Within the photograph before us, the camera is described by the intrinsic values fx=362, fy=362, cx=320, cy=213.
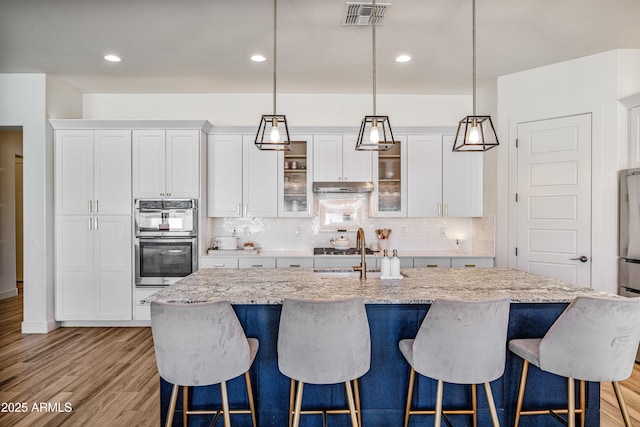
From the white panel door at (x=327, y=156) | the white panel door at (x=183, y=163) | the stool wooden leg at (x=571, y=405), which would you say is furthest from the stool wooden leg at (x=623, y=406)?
the white panel door at (x=183, y=163)

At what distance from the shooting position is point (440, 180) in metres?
4.61

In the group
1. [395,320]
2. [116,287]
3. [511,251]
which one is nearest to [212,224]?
[116,287]

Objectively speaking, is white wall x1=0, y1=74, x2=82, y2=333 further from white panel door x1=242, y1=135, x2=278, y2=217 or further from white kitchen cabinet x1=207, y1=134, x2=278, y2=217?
white panel door x1=242, y1=135, x2=278, y2=217

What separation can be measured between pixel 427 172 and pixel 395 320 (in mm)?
2868

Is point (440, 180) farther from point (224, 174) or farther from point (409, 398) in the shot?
point (409, 398)

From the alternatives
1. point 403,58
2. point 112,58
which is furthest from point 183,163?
point 403,58

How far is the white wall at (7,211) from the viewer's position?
577 cm

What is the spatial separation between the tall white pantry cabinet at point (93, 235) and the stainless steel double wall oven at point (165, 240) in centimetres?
15

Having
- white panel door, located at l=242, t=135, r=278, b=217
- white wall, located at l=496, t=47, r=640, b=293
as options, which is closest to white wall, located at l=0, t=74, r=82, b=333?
white panel door, located at l=242, t=135, r=278, b=217

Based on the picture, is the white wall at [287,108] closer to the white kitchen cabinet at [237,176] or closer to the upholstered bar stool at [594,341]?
the white kitchen cabinet at [237,176]

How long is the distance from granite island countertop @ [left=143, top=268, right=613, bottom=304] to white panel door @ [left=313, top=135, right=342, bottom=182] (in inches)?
78.8

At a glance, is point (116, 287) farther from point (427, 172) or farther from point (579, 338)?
point (579, 338)

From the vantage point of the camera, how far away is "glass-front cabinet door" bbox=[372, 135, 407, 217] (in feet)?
15.1

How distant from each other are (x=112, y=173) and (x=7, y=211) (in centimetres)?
310
